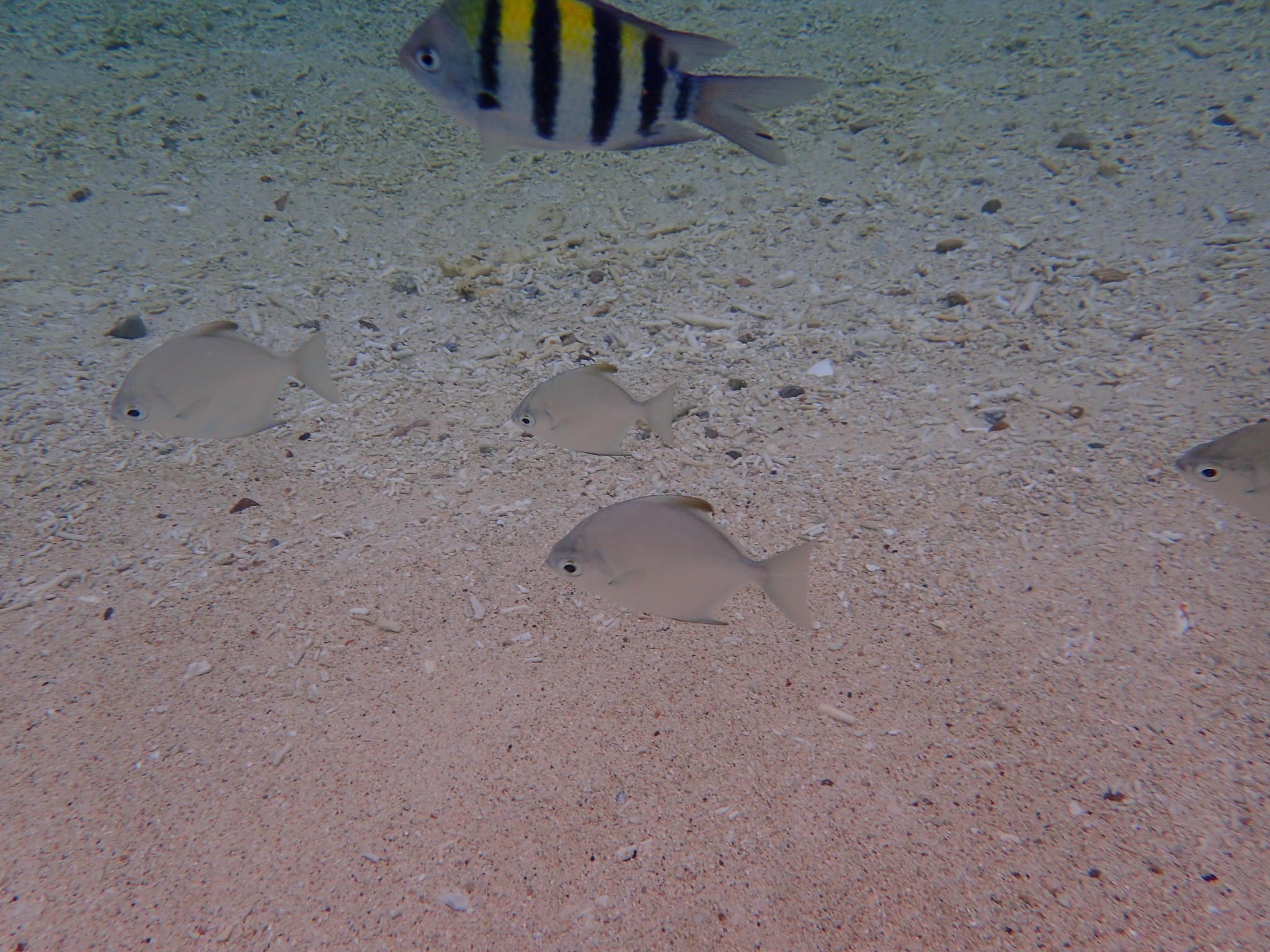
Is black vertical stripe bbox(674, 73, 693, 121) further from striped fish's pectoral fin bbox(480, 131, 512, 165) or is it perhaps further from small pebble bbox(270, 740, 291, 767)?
small pebble bbox(270, 740, 291, 767)

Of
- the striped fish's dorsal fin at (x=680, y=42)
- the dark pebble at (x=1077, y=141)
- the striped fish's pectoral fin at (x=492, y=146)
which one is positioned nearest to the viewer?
the striped fish's dorsal fin at (x=680, y=42)

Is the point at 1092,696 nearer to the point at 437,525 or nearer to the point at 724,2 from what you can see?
the point at 437,525

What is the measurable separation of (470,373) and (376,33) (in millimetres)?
5076

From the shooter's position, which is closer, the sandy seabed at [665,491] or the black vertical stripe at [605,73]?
the sandy seabed at [665,491]

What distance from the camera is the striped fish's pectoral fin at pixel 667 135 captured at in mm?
2170

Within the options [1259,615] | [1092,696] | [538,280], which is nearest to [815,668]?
[1092,696]

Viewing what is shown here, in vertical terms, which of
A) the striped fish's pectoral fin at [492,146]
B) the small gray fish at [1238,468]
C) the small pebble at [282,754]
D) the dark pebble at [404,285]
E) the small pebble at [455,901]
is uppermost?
the striped fish's pectoral fin at [492,146]

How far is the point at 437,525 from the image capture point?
115 inches

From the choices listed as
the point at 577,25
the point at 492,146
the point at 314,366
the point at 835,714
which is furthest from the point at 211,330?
the point at 835,714

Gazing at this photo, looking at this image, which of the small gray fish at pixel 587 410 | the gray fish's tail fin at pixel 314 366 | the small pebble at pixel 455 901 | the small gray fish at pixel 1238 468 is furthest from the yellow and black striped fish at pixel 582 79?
the small pebble at pixel 455 901

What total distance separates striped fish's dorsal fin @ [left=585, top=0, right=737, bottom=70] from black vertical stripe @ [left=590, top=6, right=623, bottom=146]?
0.03m

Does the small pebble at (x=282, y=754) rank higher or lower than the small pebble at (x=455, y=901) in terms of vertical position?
lower

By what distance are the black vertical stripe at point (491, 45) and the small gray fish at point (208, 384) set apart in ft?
3.45

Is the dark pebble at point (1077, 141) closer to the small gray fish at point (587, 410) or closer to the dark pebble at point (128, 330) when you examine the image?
the small gray fish at point (587, 410)
